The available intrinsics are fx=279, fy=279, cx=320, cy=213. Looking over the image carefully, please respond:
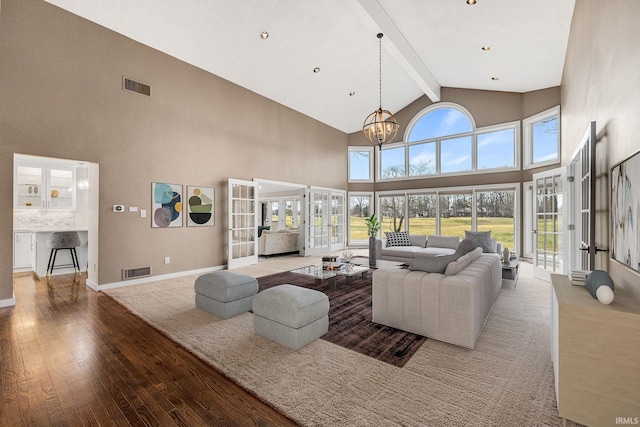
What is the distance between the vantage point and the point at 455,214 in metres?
8.18

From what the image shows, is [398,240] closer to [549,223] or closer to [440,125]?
[549,223]

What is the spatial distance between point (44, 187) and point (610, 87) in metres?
9.16

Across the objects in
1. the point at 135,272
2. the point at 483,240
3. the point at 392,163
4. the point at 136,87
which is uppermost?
the point at 136,87

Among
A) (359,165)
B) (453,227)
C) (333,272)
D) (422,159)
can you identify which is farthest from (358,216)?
(333,272)

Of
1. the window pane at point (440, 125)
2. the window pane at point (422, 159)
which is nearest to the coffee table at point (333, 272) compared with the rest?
the window pane at point (422, 159)

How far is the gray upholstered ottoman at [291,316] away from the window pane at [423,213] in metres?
6.73

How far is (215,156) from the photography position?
6.05 m

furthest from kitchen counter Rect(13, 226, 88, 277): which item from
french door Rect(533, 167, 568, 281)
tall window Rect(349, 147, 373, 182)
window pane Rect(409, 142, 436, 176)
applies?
french door Rect(533, 167, 568, 281)

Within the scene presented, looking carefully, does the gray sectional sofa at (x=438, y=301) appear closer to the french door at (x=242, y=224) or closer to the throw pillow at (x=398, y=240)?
the throw pillow at (x=398, y=240)

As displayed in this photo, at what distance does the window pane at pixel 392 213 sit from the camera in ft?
30.2

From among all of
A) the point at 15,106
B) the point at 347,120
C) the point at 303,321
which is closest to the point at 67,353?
the point at 303,321

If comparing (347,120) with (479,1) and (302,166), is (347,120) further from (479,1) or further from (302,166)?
(479,1)

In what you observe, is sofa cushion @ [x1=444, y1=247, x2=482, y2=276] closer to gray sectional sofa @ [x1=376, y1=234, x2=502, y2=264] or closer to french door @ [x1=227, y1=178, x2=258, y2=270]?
gray sectional sofa @ [x1=376, y1=234, x2=502, y2=264]

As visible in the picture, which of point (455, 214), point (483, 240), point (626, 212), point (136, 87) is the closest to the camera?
point (626, 212)
